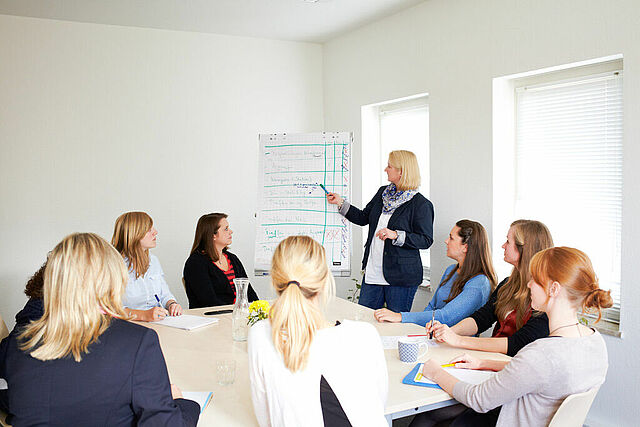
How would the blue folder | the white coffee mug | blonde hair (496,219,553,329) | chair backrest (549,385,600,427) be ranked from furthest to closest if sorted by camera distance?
blonde hair (496,219,553,329), the white coffee mug, the blue folder, chair backrest (549,385,600,427)

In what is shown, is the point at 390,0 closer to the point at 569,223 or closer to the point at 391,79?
the point at 391,79

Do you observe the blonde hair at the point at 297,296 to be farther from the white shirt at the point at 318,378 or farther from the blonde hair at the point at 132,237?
the blonde hair at the point at 132,237

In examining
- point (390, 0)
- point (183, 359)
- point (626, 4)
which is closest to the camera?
point (183, 359)

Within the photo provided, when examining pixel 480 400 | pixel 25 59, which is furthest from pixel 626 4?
pixel 25 59

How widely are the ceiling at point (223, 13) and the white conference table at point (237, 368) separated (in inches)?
98.9

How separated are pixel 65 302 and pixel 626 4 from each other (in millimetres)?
2984

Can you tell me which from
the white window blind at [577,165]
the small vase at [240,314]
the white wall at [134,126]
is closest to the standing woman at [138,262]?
the small vase at [240,314]

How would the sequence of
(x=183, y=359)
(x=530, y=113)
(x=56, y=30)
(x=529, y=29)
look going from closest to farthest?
1. (x=183, y=359)
2. (x=529, y=29)
3. (x=530, y=113)
4. (x=56, y=30)

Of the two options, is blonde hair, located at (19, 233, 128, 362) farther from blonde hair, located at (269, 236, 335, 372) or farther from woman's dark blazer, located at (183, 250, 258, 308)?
woman's dark blazer, located at (183, 250, 258, 308)

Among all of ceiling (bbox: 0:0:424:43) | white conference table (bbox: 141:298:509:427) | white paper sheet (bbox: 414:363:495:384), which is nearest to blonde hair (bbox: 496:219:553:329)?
white conference table (bbox: 141:298:509:427)

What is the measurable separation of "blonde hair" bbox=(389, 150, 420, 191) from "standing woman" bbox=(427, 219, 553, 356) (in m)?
1.27

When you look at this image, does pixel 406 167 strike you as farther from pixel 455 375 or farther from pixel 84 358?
pixel 84 358

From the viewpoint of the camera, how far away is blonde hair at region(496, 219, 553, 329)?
241cm

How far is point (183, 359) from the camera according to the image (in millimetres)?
2244
